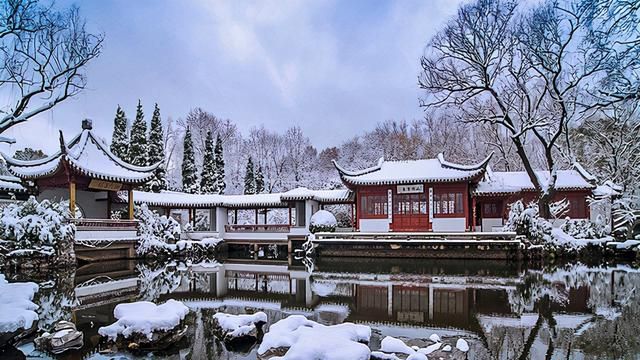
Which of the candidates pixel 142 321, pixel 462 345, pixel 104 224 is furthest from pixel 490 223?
pixel 142 321

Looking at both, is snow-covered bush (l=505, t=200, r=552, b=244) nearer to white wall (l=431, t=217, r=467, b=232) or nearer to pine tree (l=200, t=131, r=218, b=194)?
white wall (l=431, t=217, r=467, b=232)

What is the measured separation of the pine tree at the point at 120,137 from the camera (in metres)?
30.0

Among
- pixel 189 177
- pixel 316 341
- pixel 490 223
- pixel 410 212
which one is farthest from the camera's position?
pixel 189 177

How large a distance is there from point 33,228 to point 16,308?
349 inches

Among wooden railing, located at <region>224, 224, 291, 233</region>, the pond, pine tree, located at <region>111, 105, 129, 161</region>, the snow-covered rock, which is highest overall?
pine tree, located at <region>111, 105, 129, 161</region>

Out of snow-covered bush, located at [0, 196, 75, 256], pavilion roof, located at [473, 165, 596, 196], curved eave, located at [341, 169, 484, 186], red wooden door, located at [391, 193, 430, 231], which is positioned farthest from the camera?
red wooden door, located at [391, 193, 430, 231]

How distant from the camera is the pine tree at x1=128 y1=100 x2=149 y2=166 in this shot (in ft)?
94.3

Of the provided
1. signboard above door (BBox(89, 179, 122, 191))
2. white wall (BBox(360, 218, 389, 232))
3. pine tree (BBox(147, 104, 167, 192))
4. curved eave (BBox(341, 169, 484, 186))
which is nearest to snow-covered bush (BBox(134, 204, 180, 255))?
signboard above door (BBox(89, 179, 122, 191))

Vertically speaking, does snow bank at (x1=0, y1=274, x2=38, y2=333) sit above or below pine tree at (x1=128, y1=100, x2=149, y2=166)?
below

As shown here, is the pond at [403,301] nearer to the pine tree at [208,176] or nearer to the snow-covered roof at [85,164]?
the snow-covered roof at [85,164]

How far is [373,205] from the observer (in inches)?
858

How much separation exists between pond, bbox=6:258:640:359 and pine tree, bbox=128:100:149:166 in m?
14.3

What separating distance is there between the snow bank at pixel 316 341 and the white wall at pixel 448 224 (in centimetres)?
1537

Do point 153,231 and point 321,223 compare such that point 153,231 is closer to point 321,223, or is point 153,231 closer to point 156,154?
point 321,223
